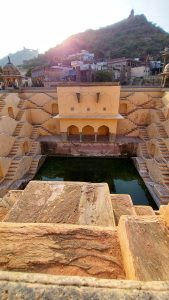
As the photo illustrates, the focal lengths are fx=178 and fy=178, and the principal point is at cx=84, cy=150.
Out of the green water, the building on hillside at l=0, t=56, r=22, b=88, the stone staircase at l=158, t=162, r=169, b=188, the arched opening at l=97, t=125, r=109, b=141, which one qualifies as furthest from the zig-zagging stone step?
the building on hillside at l=0, t=56, r=22, b=88

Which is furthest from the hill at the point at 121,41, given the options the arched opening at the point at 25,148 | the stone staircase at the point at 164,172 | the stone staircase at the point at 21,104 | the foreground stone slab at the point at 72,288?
the foreground stone slab at the point at 72,288

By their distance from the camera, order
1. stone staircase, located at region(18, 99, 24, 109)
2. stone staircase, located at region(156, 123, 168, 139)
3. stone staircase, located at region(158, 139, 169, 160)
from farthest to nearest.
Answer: stone staircase, located at region(18, 99, 24, 109) < stone staircase, located at region(156, 123, 168, 139) < stone staircase, located at region(158, 139, 169, 160)

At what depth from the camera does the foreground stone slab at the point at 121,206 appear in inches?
153

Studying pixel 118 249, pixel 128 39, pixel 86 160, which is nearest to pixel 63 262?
pixel 118 249

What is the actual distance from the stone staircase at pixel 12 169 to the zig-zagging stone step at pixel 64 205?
836 cm

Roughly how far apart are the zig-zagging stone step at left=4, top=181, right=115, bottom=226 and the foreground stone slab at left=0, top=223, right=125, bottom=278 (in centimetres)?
83

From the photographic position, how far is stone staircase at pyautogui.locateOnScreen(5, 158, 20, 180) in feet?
39.3

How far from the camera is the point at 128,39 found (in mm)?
55188

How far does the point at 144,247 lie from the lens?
6.23ft

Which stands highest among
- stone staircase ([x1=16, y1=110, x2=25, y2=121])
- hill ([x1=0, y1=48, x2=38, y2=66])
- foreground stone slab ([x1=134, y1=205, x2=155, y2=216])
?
hill ([x1=0, y1=48, x2=38, y2=66])

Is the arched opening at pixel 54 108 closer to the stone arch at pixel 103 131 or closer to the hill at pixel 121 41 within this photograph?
the stone arch at pixel 103 131

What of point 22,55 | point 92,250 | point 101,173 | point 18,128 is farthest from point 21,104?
point 22,55

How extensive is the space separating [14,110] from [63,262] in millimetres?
17306

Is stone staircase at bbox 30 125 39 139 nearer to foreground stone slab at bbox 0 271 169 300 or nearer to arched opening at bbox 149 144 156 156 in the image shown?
arched opening at bbox 149 144 156 156
